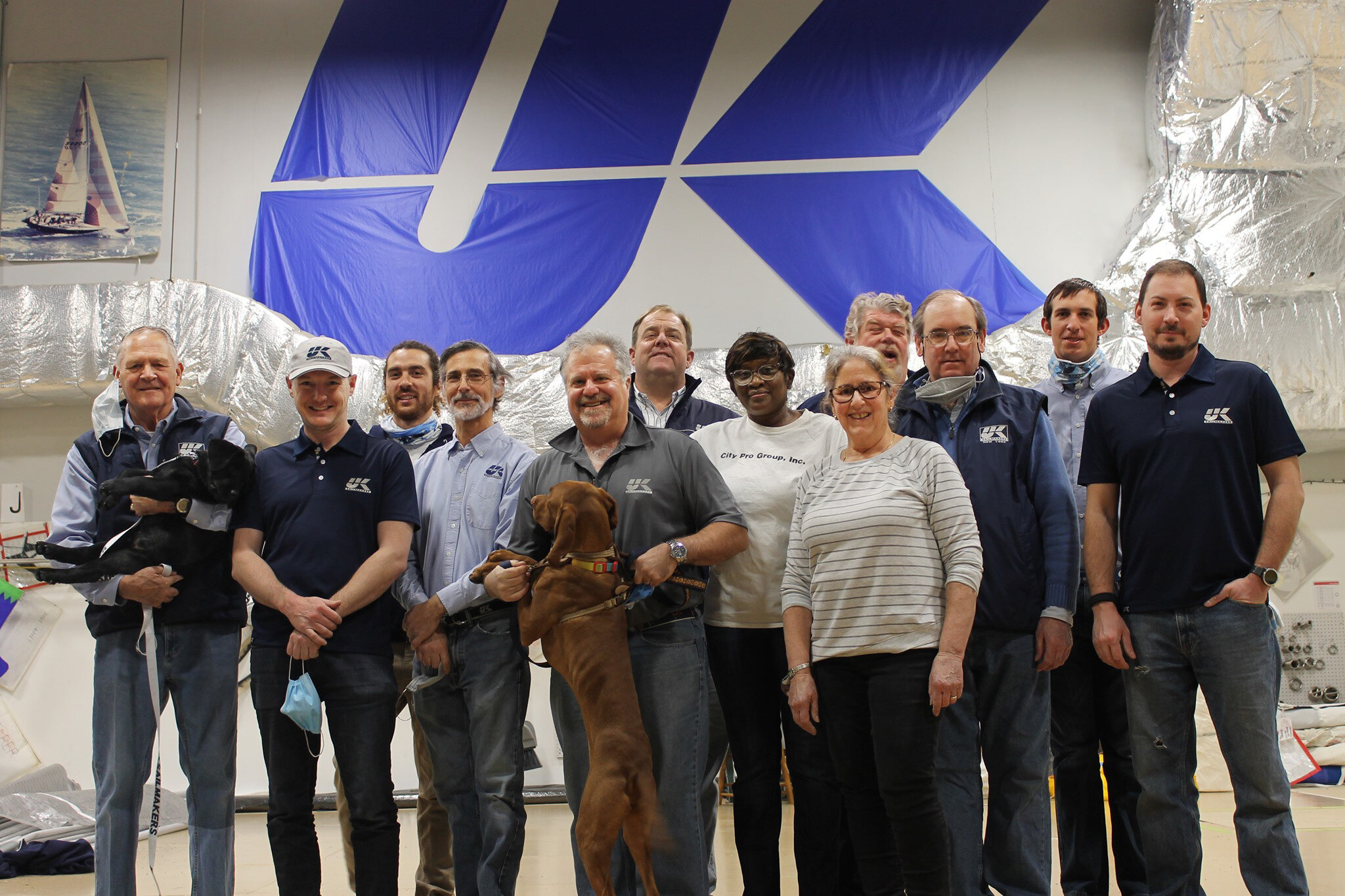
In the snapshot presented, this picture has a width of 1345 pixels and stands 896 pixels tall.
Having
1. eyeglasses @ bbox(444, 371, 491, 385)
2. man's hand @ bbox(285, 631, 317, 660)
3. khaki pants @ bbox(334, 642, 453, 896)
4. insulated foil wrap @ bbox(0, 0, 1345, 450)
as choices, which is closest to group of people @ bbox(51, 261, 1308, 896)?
man's hand @ bbox(285, 631, 317, 660)

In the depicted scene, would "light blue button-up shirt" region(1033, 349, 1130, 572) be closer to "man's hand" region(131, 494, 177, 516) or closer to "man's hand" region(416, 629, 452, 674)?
"man's hand" region(416, 629, 452, 674)

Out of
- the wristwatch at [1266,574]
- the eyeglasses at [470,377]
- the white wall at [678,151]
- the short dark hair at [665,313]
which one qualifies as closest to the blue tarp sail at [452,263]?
the white wall at [678,151]

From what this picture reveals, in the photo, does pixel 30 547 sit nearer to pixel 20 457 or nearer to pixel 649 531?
pixel 20 457

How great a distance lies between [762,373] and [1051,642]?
39.0 inches

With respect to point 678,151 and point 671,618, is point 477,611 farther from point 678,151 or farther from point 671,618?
point 678,151

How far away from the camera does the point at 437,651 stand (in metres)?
2.54

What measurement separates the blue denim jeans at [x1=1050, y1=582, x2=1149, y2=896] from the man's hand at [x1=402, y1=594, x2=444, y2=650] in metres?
1.75

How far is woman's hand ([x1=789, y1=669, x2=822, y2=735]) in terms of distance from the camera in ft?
6.95

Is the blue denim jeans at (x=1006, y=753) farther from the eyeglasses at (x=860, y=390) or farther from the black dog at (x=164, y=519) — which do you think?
the black dog at (x=164, y=519)

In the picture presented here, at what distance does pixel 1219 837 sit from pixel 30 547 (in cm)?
634

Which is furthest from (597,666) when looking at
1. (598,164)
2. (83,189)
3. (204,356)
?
(83,189)

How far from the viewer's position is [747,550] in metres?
2.39

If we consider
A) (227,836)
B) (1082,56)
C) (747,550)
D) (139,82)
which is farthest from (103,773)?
(1082,56)

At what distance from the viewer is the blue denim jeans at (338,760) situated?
2.38m
